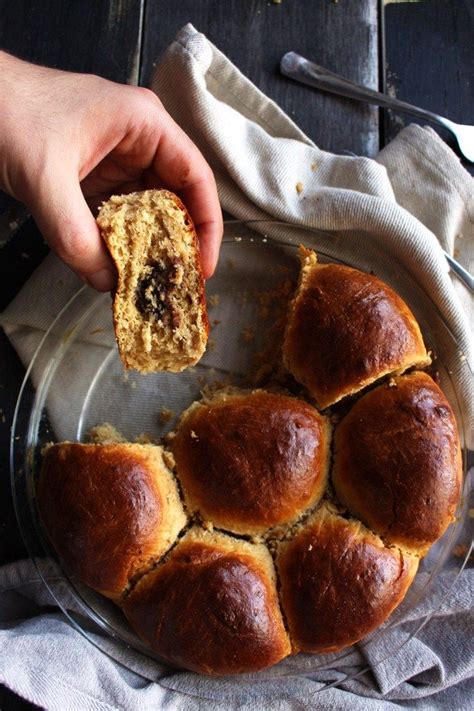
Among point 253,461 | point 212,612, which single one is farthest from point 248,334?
point 212,612

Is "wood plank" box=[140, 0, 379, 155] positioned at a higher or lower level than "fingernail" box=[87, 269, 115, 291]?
higher

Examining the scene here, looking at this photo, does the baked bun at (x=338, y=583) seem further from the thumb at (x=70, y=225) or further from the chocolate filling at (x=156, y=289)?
the thumb at (x=70, y=225)

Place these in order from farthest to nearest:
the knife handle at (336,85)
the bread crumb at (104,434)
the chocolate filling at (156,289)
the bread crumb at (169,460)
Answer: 1. the knife handle at (336,85)
2. the bread crumb at (104,434)
3. the bread crumb at (169,460)
4. the chocolate filling at (156,289)

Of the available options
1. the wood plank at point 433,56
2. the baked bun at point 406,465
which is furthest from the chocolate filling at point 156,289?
the wood plank at point 433,56

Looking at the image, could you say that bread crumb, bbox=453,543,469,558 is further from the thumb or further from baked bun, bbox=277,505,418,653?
the thumb

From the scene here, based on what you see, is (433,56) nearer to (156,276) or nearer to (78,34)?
(78,34)

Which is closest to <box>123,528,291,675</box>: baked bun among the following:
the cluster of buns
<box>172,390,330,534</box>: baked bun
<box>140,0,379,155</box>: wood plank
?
the cluster of buns
